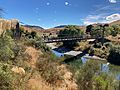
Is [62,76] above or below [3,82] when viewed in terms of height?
below

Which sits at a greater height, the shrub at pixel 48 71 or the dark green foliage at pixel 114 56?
the shrub at pixel 48 71

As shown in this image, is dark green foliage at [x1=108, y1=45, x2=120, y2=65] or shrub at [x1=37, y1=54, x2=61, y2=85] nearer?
shrub at [x1=37, y1=54, x2=61, y2=85]

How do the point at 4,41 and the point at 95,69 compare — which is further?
the point at 95,69

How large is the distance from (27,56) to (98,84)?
267 inches

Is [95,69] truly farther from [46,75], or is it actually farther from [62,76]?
[46,75]

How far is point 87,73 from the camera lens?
83.5 feet

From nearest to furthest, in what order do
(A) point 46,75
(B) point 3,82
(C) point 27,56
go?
(B) point 3,82, (A) point 46,75, (C) point 27,56

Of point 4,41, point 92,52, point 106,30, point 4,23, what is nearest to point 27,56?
point 4,23

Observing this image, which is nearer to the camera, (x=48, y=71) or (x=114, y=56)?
(x=48, y=71)

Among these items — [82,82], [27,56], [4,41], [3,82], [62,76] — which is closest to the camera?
[3,82]

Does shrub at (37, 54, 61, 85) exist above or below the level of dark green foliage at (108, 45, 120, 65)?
above

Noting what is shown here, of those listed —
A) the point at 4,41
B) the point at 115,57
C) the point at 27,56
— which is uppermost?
the point at 4,41

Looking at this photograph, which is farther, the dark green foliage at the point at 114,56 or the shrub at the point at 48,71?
the dark green foliage at the point at 114,56

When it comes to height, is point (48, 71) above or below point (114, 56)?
above
